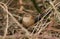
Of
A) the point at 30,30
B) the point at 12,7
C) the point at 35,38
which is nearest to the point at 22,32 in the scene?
the point at 30,30

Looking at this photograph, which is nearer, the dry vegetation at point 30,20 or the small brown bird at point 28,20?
the dry vegetation at point 30,20

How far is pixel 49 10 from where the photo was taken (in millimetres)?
2051

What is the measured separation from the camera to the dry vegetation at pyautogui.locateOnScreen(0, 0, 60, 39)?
199 centimetres

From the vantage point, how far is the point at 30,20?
2207 mm

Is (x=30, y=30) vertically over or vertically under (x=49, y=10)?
under

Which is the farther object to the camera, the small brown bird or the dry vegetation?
the small brown bird

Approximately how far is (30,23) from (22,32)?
12 centimetres

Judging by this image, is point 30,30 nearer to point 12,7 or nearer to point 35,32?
point 35,32

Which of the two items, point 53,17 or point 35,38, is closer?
point 35,38

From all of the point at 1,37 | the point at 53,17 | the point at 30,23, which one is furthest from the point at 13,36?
the point at 53,17

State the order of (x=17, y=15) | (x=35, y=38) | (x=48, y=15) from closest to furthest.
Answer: (x=35, y=38) → (x=48, y=15) → (x=17, y=15)

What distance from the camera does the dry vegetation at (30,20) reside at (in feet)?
6.52

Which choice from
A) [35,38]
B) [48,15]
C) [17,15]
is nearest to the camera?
[35,38]

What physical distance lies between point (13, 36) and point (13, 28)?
0.12 meters
